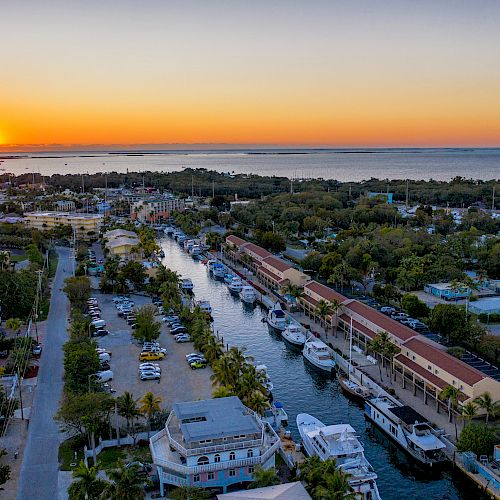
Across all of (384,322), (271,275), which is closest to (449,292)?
(384,322)

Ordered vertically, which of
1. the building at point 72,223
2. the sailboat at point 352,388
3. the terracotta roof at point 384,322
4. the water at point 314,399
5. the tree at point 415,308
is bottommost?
the water at point 314,399

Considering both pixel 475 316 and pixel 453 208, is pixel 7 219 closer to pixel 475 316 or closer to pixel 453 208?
pixel 475 316

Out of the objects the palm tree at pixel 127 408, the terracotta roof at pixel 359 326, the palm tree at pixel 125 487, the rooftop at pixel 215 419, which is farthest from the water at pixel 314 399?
the palm tree at pixel 125 487

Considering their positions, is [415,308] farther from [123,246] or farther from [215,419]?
[123,246]

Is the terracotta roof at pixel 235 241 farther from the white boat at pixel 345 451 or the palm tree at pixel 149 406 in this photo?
the white boat at pixel 345 451

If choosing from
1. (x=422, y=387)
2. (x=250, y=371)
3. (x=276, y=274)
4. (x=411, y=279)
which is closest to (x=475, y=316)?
(x=411, y=279)

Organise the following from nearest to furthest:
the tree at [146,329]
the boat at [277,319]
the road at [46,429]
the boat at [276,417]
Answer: the road at [46,429] < the boat at [276,417] < the tree at [146,329] < the boat at [277,319]

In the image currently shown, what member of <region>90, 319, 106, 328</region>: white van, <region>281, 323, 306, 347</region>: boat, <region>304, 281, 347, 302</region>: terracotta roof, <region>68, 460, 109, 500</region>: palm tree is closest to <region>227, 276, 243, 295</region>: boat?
<region>304, 281, 347, 302</region>: terracotta roof
